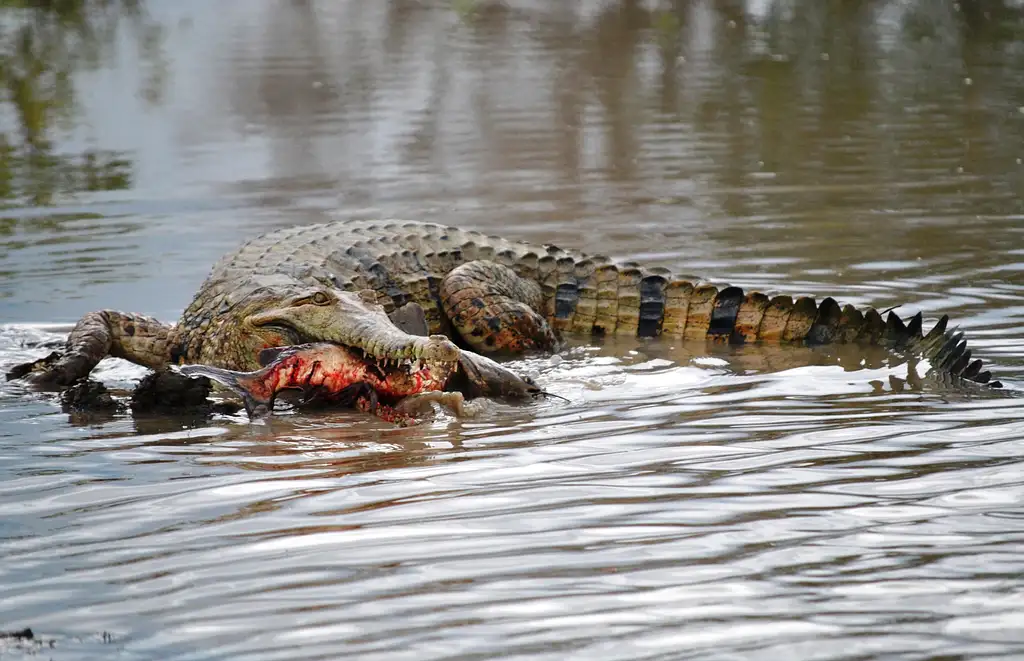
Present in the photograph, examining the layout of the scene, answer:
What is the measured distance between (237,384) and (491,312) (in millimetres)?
1870

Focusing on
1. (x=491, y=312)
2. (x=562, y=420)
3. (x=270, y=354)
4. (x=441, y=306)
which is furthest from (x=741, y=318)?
(x=270, y=354)

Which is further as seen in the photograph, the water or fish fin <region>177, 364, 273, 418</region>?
fish fin <region>177, 364, 273, 418</region>

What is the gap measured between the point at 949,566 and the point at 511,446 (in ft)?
5.74

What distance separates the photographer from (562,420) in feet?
16.5

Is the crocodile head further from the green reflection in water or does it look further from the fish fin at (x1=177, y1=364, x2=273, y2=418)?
the green reflection in water

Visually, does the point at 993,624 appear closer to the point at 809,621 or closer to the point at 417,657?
the point at 809,621

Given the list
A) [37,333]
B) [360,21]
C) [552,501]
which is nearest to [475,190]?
[37,333]

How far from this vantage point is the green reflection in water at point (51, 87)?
11.9 metres

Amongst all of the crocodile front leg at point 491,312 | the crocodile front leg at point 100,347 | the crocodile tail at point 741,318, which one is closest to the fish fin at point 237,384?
the crocodile front leg at point 100,347

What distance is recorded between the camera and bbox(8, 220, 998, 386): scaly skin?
19.2 feet

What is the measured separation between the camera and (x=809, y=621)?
2.89m

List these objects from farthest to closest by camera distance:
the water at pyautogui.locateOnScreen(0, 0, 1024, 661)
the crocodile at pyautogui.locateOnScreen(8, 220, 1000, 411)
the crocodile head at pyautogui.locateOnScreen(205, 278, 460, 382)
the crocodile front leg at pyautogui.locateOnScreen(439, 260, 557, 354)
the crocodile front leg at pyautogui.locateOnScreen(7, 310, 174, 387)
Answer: the crocodile front leg at pyautogui.locateOnScreen(439, 260, 557, 354) < the crocodile front leg at pyautogui.locateOnScreen(7, 310, 174, 387) < the crocodile at pyautogui.locateOnScreen(8, 220, 1000, 411) < the crocodile head at pyautogui.locateOnScreen(205, 278, 460, 382) < the water at pyautogui.locateOnScreen(0, 0, 1024, 661)

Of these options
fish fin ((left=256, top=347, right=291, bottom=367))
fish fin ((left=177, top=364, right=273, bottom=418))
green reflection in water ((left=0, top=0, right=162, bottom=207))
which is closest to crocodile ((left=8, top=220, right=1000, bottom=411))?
fish fin ((left=256, top=347, right=291, bottom=367))

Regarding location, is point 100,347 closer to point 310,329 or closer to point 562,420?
point 310,329
